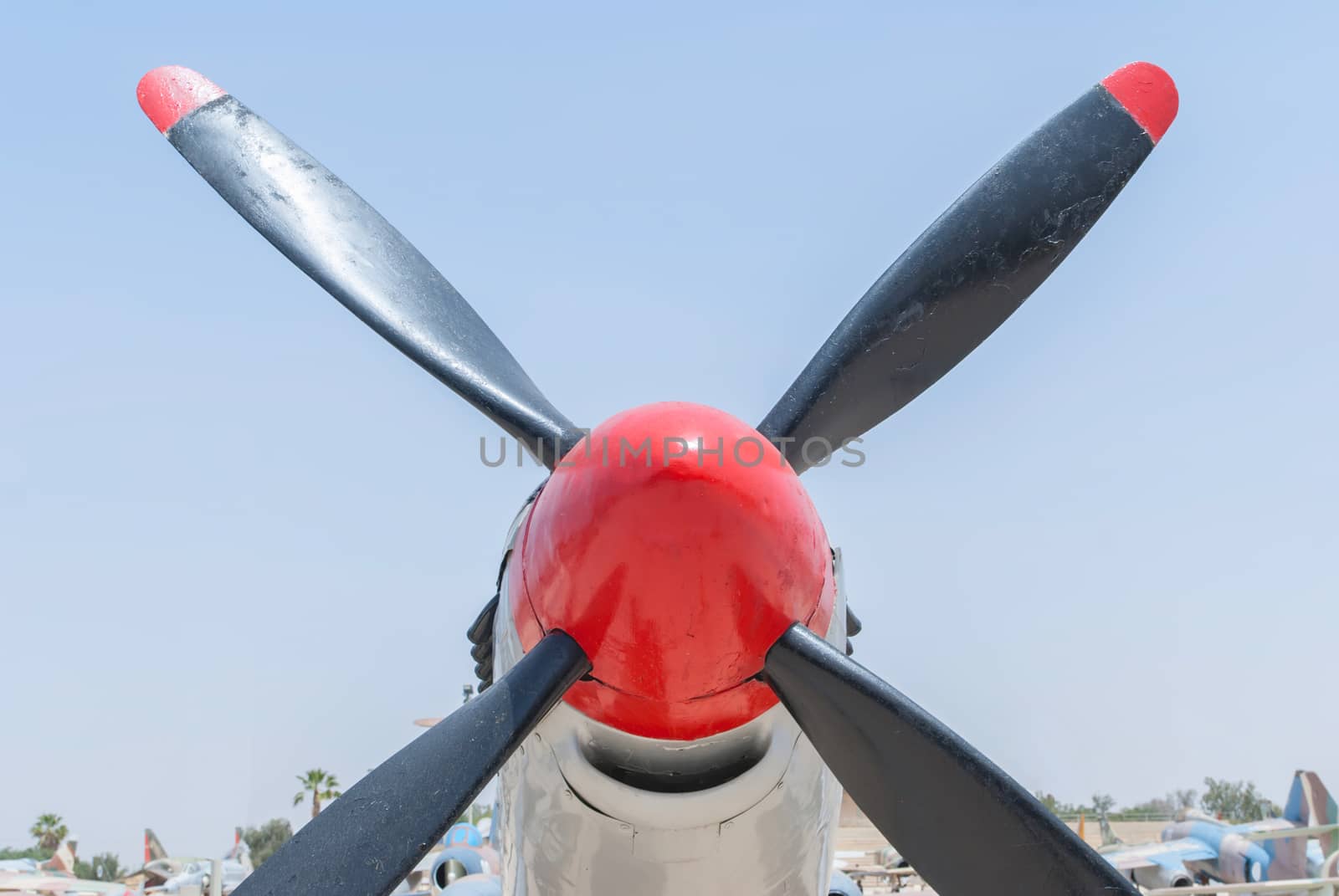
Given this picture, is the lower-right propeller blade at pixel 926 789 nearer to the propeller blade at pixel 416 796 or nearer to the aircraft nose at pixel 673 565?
the aircraft nose at pixel 673 565

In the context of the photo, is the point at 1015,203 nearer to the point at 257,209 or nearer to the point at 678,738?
the point at 678,738

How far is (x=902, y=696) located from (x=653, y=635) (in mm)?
855

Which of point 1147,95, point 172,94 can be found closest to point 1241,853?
point 1147,95

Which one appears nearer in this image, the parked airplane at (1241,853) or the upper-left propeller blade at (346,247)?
the upper-left propeller blade at (346,247)

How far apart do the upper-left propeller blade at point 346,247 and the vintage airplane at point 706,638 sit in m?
0.02

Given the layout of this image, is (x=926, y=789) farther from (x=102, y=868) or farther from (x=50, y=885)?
(x=102, y=868)

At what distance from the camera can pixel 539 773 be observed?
3934 mm

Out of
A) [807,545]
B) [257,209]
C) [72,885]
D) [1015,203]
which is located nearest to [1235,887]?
[1015,203]

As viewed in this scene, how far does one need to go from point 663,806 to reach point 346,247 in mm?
2791

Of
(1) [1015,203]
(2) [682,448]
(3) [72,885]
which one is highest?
(1) [1015,203]

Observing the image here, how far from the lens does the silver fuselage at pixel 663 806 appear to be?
3.69 meters

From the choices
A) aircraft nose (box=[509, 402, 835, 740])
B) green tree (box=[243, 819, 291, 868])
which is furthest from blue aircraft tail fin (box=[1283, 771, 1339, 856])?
green tree (box=[243, 819, 291, 868])

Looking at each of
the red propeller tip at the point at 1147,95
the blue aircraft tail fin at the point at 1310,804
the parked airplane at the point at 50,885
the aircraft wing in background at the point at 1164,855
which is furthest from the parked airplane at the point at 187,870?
the red propeller tip at the point at 1147,95

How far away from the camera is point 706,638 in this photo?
3180 mm
